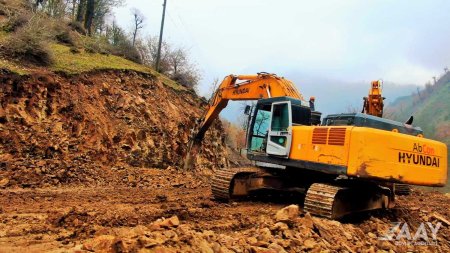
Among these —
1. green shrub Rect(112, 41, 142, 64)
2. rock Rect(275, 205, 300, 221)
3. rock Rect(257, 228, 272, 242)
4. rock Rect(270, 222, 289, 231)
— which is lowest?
rock Rect(257, 228, 272, 242)

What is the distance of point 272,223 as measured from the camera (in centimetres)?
645

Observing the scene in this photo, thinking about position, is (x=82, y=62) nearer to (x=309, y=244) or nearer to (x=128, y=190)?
(x=128, y=190)

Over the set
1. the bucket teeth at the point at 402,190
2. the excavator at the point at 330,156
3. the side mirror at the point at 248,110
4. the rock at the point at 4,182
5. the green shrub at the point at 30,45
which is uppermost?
the green shrub at the point at 30,45

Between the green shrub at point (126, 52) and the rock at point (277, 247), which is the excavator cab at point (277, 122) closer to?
the rock at point (277, 247)

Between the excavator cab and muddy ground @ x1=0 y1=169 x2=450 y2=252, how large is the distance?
1295mm

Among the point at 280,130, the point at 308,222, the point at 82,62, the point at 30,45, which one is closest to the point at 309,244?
the point at 308,222

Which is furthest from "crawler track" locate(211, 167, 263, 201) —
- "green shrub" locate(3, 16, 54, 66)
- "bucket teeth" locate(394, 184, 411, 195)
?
"green shrub" locate(3, 16, 54, 66)

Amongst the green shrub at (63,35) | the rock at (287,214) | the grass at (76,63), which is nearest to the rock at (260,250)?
the rock at (287,214)

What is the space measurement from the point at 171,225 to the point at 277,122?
454 centimetres

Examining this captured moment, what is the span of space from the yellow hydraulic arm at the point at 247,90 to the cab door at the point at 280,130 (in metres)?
1.18

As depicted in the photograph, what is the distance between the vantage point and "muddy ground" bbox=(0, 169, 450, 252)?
198 inches

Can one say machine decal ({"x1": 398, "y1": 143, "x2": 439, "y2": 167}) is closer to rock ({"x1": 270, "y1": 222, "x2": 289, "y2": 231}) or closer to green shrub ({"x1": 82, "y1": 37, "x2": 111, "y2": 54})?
rock ({"x1": 270, "y1": 222, "x2": 289, "y2": 231})

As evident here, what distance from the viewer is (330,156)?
790 cm

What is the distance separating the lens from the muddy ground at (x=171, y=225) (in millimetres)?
5031
